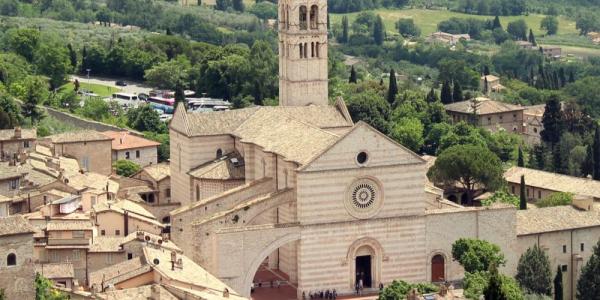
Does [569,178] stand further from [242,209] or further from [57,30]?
[57,30]

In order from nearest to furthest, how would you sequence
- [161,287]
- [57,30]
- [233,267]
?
1. [161,287]
2. [233,267]
3. [57,30]

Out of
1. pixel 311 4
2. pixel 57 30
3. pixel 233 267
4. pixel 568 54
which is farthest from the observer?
pixel 568 54

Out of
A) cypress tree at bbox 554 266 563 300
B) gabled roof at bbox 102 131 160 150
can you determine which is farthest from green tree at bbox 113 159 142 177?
cypress tree at bbox 554 266 563 300

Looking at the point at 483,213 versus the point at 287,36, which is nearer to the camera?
the point at 483,213

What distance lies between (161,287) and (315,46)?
28.7 m

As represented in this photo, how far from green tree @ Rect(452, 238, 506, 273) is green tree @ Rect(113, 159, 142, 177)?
2283cm

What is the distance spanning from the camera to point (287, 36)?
91125 mm

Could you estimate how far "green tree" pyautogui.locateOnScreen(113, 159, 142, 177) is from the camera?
93.8 meters

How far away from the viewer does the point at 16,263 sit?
63250mm

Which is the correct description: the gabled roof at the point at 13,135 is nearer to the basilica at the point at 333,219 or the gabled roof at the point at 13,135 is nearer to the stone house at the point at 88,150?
the stone house at the point at 88,150

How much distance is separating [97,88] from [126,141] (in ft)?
88.8

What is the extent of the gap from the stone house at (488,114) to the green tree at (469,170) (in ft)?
76.3

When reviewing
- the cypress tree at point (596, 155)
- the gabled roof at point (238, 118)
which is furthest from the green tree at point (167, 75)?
the gabled roof at point (238, 118)

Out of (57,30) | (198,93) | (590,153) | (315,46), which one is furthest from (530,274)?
(57,30)
